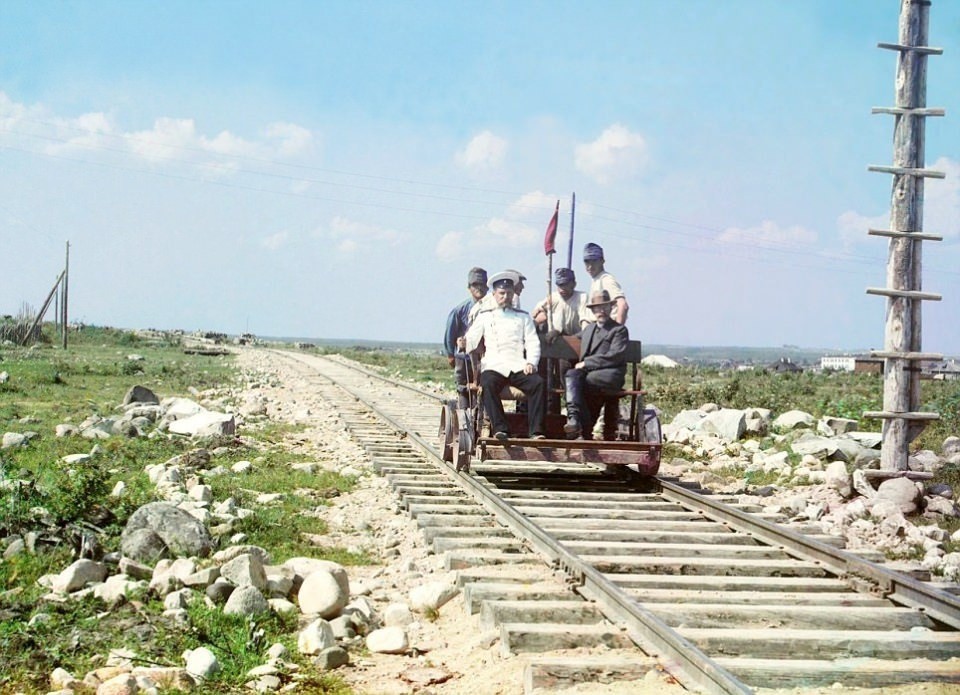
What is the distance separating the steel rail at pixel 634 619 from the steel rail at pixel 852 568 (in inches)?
64.0

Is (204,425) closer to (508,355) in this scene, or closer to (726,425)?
(508,355)

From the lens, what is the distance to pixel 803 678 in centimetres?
452

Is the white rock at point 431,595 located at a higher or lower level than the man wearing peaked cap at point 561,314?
lower

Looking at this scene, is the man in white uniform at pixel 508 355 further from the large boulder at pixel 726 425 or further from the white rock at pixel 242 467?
the large boulder at pixel 726 425

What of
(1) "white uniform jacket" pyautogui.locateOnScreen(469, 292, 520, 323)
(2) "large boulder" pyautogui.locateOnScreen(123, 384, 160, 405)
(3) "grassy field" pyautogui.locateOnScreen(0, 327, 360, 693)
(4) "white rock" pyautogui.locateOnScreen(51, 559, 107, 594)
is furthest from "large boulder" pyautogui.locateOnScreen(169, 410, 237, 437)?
(4) "white rock" pyautogui.locateOnScreen(51, 559, 107, 594)

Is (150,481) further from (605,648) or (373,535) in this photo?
(605,648)

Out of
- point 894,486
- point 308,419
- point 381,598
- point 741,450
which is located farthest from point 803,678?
point 308,419

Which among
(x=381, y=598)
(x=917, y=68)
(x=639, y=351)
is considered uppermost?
(x=917, y=68)

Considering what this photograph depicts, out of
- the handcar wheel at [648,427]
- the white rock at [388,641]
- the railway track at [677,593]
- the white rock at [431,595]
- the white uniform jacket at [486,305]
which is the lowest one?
the white rock at [388,641]

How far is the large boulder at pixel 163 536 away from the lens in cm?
669

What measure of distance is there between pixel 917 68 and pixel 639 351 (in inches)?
167

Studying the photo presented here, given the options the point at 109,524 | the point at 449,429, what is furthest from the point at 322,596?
the point at 449,429

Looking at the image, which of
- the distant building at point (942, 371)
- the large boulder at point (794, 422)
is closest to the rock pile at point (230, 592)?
the distant building at point (942, 371)

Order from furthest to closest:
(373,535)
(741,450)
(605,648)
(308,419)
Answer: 1. (308,419)
2. (741,450)
3. (373,535)
4. (605,648)
